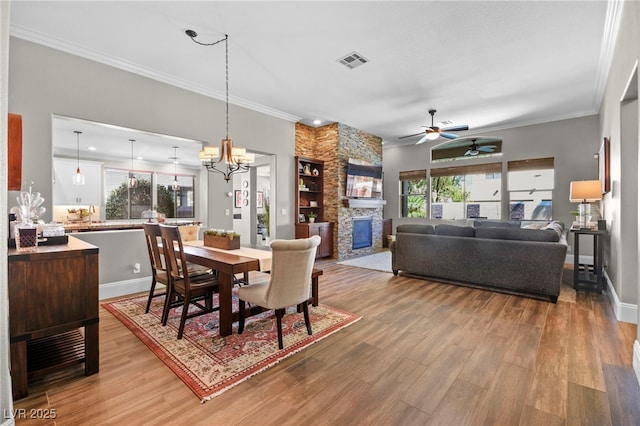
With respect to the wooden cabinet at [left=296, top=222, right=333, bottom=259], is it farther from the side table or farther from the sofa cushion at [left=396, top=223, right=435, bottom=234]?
the side table

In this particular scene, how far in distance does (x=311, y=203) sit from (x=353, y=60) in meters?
3.72

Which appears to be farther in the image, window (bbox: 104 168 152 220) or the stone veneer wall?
window (bbox: 104 168 152 220)

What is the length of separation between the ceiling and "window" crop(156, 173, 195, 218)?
653cm

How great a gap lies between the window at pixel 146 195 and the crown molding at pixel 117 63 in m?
6.28

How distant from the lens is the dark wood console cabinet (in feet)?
5.94

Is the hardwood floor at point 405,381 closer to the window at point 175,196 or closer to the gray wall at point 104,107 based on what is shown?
the gray wall at point 104,107

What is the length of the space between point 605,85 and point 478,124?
249 centimetres

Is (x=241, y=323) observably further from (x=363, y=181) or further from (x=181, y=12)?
(x=363, y=181)

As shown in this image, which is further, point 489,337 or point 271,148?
point 271,148

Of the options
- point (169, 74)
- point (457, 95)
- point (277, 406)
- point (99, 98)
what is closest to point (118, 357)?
point (277, 406)

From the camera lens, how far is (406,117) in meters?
6.40

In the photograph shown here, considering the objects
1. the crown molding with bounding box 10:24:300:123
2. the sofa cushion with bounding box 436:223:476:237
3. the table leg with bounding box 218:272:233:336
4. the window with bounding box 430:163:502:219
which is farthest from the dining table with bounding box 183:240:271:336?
the window with bounding box 430:163:502:219

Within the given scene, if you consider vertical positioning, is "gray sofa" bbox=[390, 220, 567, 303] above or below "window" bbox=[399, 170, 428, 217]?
below

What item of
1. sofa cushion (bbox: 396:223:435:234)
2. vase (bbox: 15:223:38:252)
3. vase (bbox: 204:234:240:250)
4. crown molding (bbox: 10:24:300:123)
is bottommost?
vase (bbox: 204:234:240:250)
